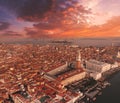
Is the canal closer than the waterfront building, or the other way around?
the canal

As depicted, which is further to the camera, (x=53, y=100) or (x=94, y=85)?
(x=94, y=85)

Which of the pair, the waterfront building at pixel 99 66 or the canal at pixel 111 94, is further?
the waterfront building at pixel 99 66

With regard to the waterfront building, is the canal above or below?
below

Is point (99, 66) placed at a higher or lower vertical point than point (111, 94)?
higher

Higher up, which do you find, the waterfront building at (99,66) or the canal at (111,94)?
the waterfront building at (99,66)

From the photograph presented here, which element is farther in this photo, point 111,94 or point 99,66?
point 99,66

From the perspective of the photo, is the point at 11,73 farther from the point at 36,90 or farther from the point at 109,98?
the point at 109,98

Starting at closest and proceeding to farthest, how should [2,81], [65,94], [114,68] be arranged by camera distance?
1. [65,94]
2. [2,81]
3. [114,68]

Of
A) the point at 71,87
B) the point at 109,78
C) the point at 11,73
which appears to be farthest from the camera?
the point at 11,73

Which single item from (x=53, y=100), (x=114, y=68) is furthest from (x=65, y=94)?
(x=114, y=68)

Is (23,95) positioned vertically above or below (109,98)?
above
